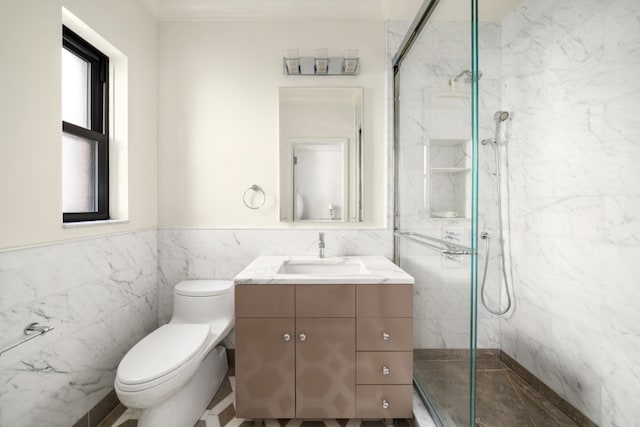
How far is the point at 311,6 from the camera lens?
205cm

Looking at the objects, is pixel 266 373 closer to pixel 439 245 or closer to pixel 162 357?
pixel 162 357

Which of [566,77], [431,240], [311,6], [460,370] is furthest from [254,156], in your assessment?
[566,77]

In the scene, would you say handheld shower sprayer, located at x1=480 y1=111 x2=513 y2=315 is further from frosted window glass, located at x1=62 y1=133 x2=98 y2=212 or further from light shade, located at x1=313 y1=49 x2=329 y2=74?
frosted window glass, located at x1=62 y1=133 x2=98 y2=212

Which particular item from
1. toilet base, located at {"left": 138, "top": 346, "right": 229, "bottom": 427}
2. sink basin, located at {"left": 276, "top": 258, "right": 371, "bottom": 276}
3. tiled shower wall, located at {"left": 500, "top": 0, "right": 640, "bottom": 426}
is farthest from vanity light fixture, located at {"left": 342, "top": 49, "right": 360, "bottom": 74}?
toilet base, located at {"left": 138, "top": 346, "right": 229, "bottom": 427}

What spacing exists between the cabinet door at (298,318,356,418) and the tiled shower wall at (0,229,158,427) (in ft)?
3.50

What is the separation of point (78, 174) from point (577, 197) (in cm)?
272

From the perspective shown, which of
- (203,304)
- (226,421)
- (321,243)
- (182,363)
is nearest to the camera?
(182,363)

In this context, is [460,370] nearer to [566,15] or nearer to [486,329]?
[486,329]

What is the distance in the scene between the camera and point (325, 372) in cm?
151

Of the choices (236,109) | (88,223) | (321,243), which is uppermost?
(236,109)

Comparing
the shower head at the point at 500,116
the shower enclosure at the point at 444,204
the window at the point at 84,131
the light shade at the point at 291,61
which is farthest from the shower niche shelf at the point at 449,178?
the window at the point at 84,131

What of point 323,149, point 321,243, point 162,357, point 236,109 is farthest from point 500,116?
point 162,357

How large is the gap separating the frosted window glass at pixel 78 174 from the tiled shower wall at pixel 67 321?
0.80 ft

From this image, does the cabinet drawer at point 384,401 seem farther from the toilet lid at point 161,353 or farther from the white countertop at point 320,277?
the toilet lid at point 161,353
